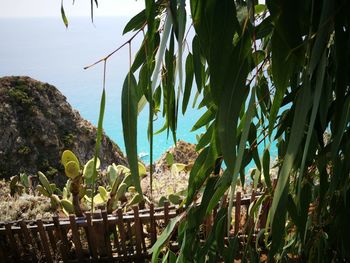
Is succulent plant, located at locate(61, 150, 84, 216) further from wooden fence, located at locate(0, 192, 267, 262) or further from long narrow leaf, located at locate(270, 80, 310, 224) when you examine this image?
long narrow leaf, located at locate(270, 80, 310, 224)

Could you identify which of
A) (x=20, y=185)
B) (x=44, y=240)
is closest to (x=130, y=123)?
(x=44, y=240)

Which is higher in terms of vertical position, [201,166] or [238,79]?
[238,79]

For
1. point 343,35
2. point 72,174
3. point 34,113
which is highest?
point 34,113

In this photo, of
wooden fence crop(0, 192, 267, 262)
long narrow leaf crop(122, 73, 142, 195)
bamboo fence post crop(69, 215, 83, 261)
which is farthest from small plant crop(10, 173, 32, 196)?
long narrow leaf crop(122, 73, 142, 195)

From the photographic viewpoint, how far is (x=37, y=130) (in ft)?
18.2

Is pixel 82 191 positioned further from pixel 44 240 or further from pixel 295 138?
pixel 295 138

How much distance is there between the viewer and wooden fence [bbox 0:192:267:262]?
2.77 m

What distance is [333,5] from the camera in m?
0.49

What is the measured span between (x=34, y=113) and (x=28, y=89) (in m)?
0.42

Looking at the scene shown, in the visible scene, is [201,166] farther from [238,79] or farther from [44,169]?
[44,169]

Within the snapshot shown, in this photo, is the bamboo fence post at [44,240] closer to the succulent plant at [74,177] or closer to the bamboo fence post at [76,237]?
the bamboo fence post at [76,237]

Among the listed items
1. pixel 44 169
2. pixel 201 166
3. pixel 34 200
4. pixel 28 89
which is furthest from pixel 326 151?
pixel 28 89

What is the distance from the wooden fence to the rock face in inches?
98.7

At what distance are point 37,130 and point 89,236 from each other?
3.17 m
